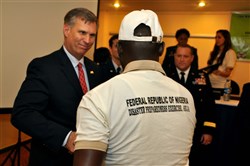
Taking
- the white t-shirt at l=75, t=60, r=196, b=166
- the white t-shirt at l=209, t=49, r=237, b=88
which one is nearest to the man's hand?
the white t-shirt at l=75, t=60, r=196, b=166

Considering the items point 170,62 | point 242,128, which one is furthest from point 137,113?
point 170,62

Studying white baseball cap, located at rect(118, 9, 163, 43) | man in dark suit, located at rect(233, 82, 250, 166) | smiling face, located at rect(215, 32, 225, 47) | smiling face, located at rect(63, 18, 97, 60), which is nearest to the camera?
white baseball cap, located at rect(118, 9, 163, 43)

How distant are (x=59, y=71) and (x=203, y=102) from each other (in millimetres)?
1694

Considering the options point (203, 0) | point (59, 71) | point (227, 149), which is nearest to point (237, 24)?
point (203, 0)

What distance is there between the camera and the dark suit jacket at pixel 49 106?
1241 millimetres

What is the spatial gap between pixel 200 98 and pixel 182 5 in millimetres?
3956

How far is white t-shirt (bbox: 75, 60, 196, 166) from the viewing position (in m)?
0.76

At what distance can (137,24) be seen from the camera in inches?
34.2

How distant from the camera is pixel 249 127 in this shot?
8.26 feet

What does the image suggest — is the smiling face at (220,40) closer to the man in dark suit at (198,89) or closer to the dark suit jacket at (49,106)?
the man in dark suit at (198,89)

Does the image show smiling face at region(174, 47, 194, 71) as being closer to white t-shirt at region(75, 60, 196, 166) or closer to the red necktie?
the red necktie

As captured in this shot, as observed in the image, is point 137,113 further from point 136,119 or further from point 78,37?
point 78,37

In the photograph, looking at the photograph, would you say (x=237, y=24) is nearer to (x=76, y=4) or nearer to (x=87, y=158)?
(x=76, y=4)

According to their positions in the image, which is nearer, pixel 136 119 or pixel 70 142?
pixel 136 119
